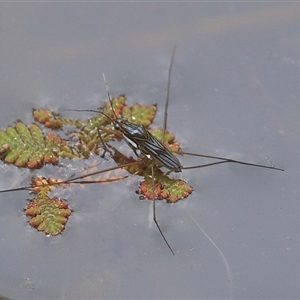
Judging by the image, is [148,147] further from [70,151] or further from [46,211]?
[46,211]

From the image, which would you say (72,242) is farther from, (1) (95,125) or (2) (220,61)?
(2) (220,61)

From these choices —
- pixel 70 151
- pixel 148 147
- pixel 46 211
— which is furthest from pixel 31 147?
pixel 148 147

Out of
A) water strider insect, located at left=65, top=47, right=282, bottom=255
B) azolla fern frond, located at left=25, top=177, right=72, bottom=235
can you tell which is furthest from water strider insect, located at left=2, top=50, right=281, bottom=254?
azolla fern frond, located at left=25, top=177, right=72, bottom=235

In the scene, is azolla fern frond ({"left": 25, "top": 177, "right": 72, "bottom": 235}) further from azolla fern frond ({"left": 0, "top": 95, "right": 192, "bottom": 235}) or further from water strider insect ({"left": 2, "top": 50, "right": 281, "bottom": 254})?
water strider insect ({"left": 2, "top": 50, "right": 281, "bottom": 254})

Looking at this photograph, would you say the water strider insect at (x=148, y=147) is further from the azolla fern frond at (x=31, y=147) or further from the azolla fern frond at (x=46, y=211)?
the azolla fern frond at (x=46, y=211)

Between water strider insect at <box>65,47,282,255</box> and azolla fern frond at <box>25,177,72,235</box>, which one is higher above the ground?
water strider insect at <box>65,47,282,255</box>

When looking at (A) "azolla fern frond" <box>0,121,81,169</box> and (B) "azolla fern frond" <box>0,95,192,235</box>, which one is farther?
(A) "azolla fern frond" <box>0,121,81,169</box>

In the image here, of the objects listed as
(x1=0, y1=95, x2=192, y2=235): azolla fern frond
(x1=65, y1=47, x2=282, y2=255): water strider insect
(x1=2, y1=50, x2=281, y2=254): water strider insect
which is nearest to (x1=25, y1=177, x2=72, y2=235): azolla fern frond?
(x1=0, y1=95, x2=192, y2=235): azolla fern frond

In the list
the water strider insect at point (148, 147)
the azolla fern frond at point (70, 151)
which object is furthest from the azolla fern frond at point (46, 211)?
the water strider insect at point (148, 147)

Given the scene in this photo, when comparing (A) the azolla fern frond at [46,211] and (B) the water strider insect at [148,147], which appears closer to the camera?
(A) the azolla fern frond at [46,211]

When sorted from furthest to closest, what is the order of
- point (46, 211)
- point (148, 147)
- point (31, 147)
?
Answer: point (31, 147) → point (148, 147) → point (46, 211)
